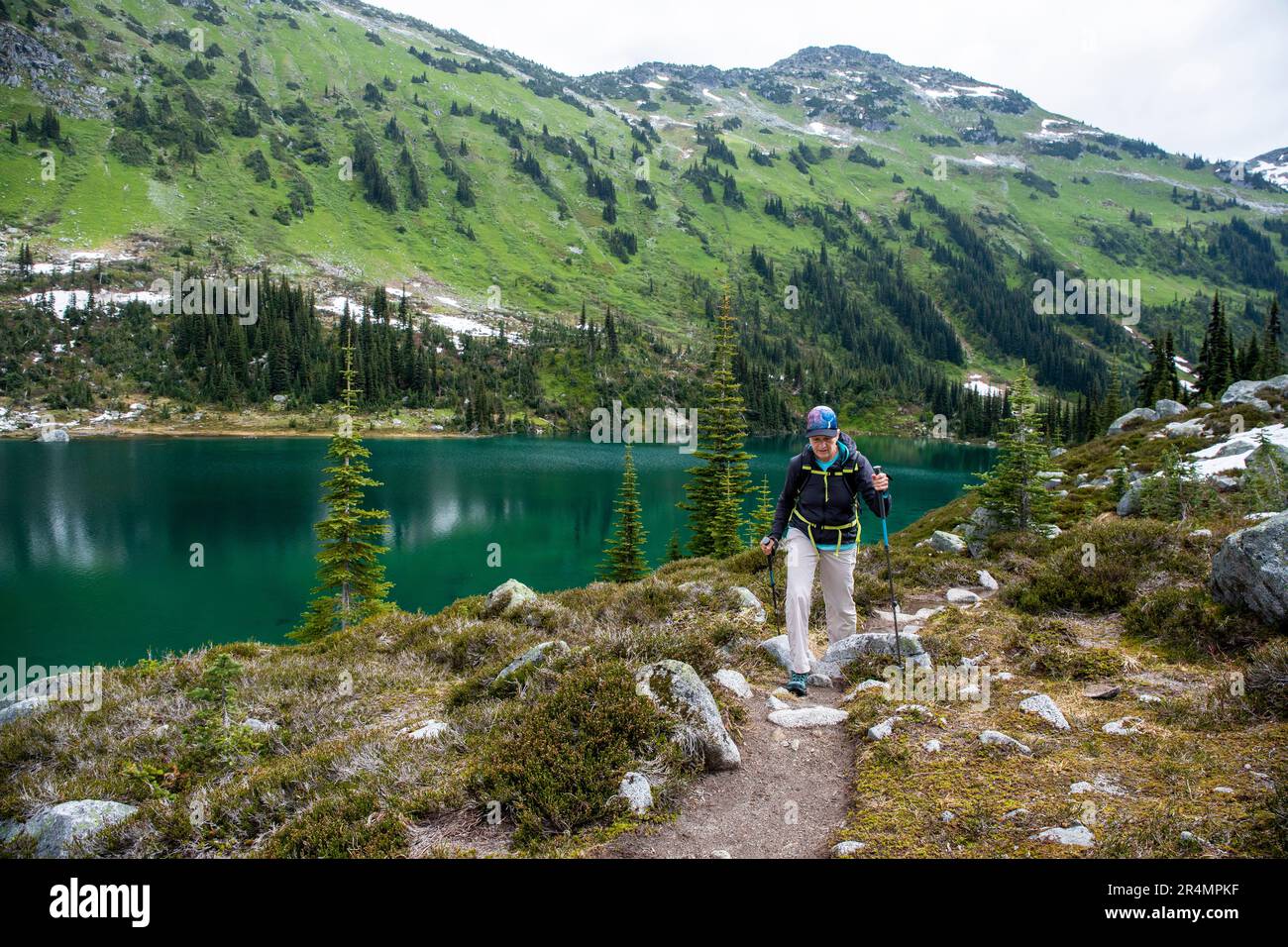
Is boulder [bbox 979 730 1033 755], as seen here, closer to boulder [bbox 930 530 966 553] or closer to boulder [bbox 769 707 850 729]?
boulder [bbox 769 707 850 729]

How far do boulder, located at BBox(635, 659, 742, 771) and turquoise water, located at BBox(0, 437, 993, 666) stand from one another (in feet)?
93.4

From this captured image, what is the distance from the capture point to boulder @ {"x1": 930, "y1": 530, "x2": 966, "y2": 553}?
648 inches

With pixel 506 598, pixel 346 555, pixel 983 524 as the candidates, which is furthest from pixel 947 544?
pixel 346 555

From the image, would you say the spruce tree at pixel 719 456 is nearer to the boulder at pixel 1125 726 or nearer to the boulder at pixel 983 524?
the boulder at pixel 983 524

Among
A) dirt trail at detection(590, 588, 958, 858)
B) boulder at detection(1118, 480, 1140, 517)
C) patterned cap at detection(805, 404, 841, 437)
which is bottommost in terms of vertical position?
dirt trail at detection(590, 588, 958, 858)

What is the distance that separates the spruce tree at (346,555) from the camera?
22.4 metres

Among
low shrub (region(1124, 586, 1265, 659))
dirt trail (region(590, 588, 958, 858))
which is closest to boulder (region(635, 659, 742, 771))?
dirt trail (region(590, 588, 958, 858))

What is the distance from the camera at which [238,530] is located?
145 feet

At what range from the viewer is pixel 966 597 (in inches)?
465

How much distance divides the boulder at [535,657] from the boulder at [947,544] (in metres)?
12.4

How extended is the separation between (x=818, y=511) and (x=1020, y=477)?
12749 mm

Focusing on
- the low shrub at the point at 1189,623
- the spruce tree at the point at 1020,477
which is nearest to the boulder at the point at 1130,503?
the spruce tree at the point at 1020,477

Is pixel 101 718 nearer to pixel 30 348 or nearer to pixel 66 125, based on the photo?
pixel 30 348

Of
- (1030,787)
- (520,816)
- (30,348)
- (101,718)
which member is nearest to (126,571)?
(101,718)
